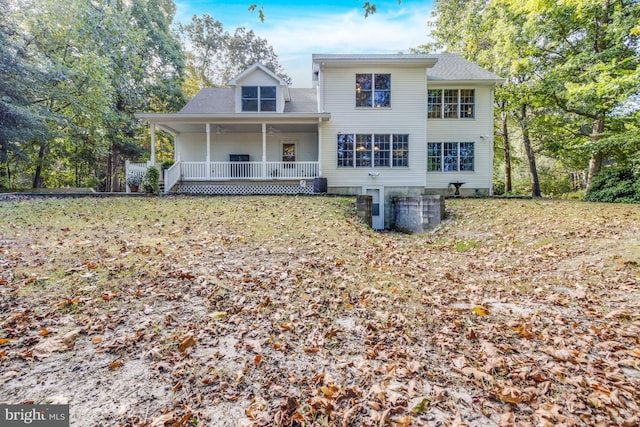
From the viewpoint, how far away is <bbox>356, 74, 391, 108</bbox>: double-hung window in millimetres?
14289

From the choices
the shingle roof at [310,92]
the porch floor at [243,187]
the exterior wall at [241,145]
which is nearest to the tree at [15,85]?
Answer: the exterior wall at [241,145]

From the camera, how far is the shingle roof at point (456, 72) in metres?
14.8

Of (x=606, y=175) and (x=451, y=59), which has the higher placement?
(x=451, y=59)

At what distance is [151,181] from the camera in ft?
42.1

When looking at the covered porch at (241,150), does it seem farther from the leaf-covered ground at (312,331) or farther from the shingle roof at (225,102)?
the leaf-covered ground at (312,331)

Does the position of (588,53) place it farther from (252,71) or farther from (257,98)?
(252,71)

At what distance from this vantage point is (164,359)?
2771 mm

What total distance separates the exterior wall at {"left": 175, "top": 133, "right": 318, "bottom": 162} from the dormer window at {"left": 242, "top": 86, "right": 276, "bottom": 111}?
146cm

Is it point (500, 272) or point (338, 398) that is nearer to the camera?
point (338, 398)

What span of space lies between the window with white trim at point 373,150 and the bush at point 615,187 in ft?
25.2

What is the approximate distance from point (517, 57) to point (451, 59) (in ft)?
10.1

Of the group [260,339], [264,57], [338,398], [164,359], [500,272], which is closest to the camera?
[338,398]

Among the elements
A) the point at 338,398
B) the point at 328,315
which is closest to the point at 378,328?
the point at 328,315

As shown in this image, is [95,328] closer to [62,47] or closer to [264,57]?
[62,47]
